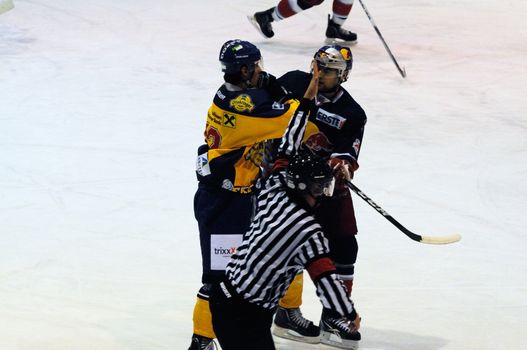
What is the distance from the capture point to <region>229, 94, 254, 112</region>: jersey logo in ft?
11.2

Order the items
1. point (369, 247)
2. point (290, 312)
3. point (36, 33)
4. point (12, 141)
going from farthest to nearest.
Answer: point (36, 33)
point (12, 141)
point (369, 247)
point (290, 312)

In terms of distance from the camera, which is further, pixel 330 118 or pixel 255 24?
pixel 255 24

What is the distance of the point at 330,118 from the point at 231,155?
0.41 m

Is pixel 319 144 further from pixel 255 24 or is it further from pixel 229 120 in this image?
pixel 255 24

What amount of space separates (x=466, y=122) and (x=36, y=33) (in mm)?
3487

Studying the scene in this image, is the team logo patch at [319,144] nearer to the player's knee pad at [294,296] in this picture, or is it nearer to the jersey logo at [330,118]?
the jersey logo at [330,118]

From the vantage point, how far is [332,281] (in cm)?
286

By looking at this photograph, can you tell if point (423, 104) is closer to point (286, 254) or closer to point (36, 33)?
point (36, 33)

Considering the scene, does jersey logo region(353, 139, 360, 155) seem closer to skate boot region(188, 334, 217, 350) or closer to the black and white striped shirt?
the black and white striped shirt

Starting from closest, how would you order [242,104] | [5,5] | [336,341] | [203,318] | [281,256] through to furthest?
[281,256] < [242,104] < [203,318] < [336,341] < [5,5]

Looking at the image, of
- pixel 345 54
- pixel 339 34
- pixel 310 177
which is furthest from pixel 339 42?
pixel 310 177

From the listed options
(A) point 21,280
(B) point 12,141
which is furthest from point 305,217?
(B) point 12,141

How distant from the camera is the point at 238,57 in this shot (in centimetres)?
344

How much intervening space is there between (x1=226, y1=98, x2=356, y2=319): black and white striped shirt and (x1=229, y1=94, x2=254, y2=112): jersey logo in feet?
1.37
